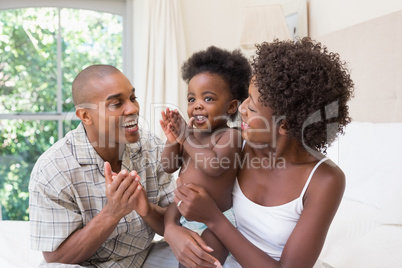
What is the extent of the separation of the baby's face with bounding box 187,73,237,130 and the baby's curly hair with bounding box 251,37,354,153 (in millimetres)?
425

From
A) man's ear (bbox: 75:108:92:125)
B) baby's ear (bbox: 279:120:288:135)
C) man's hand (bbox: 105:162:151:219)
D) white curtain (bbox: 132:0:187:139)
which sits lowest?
man's hand (bbox: 105:162:151:219)

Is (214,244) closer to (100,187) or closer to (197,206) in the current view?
(197,206)

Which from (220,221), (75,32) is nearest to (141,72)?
(75,32)

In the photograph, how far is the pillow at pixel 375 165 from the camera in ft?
5.72

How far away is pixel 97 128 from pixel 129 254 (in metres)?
0.48

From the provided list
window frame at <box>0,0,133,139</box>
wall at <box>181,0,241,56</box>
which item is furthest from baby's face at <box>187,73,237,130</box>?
wall at <box>181,0,241,56</box>

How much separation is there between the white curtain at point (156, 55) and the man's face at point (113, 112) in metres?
2.48

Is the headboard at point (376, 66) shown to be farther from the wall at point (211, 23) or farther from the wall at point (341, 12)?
the wall at point (211, 23)

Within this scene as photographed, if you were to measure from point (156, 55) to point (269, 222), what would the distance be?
312 cm

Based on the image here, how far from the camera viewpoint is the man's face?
4.99 feet

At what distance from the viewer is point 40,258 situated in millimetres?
1720

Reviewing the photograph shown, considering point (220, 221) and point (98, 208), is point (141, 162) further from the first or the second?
point (220, 221)

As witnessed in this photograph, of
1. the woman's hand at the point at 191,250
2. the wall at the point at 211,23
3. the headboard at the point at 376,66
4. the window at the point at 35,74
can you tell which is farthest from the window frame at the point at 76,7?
the woman's hand at the point at 191,250

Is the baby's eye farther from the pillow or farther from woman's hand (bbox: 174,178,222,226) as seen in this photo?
the pillow
